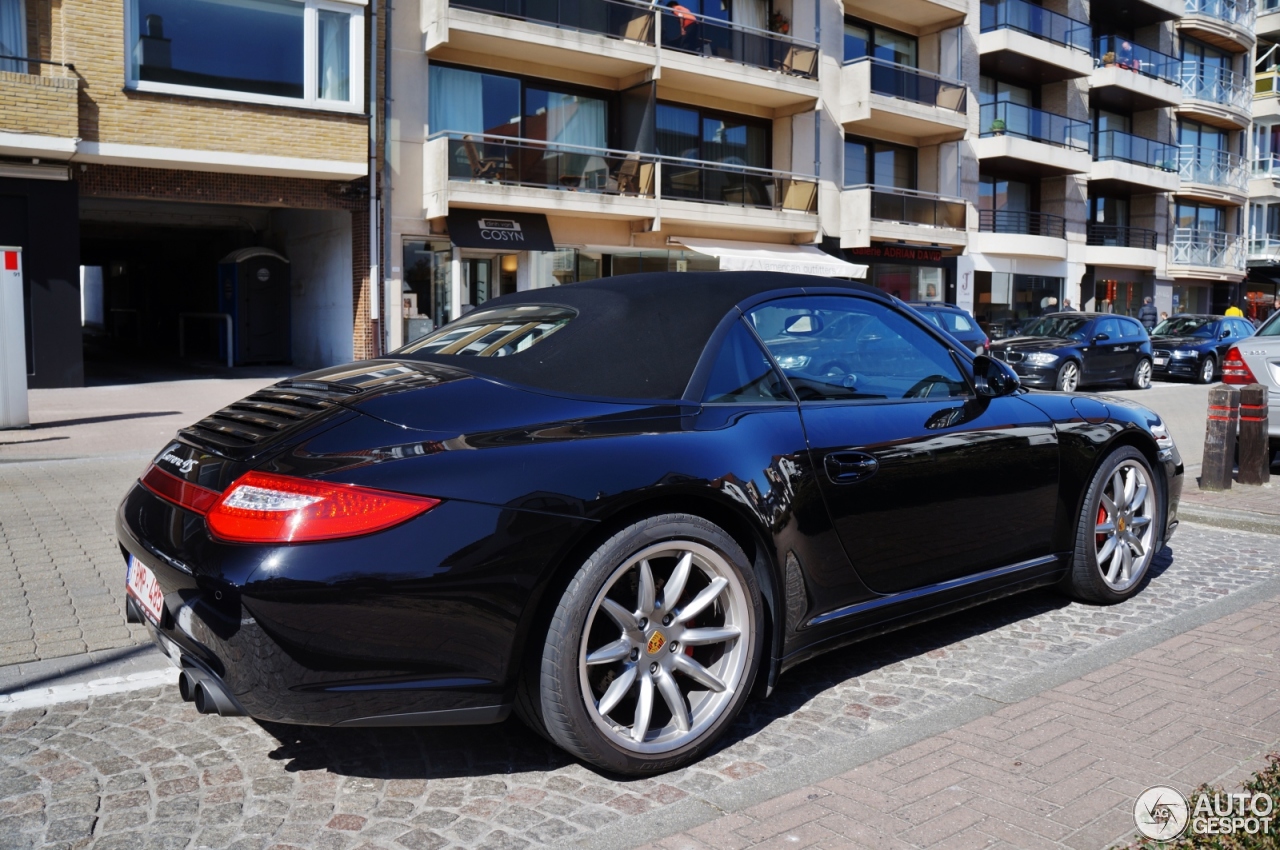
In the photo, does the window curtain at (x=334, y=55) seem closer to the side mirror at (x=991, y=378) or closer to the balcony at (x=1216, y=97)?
the side mirror at (x=991, y=378)

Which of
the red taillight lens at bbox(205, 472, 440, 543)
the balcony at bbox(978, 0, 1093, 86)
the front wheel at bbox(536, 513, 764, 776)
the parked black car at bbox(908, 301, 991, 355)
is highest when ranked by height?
the balcony at bbox(978, 0, 1093, 86)

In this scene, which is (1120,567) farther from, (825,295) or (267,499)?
(267,499)

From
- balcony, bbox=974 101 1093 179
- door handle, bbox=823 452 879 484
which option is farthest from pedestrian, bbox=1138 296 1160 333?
door handle, bbox=823 452 879 484

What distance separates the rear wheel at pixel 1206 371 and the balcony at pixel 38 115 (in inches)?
926

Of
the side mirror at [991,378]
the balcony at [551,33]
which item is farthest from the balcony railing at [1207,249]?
the side mirror at [991,378]

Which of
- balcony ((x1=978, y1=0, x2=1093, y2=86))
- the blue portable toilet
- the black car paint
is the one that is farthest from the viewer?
balcony ((x1=978, y1=0, x2=1093, y2=86))

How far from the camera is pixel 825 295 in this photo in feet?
13.3

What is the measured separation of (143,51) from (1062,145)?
27782mm

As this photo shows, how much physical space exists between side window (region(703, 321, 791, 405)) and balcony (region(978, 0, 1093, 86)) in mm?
31881

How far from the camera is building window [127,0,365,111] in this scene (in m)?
17.9

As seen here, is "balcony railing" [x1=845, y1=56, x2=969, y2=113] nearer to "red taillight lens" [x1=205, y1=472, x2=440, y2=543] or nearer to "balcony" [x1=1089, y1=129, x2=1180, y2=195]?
"balcony" [x1=1089, y1=129, x2=1180, y2=195]

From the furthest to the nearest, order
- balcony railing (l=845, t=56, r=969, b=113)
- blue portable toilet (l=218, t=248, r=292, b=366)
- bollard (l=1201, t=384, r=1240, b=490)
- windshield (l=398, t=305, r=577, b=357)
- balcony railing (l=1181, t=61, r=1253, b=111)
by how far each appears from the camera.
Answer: balcony railing (l=1181, t=61, r=1253, b=111), balcony railing (l=845, t=56, r=969, b=113), blue portable toilet (l=218, t=248, r=292, b=366), bollard (l=1201, t=384, r=1240, b=490), windshield (l=398, t=305, r=577, b=357)

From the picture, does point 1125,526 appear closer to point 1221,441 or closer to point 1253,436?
point 1221,441

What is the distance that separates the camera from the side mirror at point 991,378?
4.36 meters
